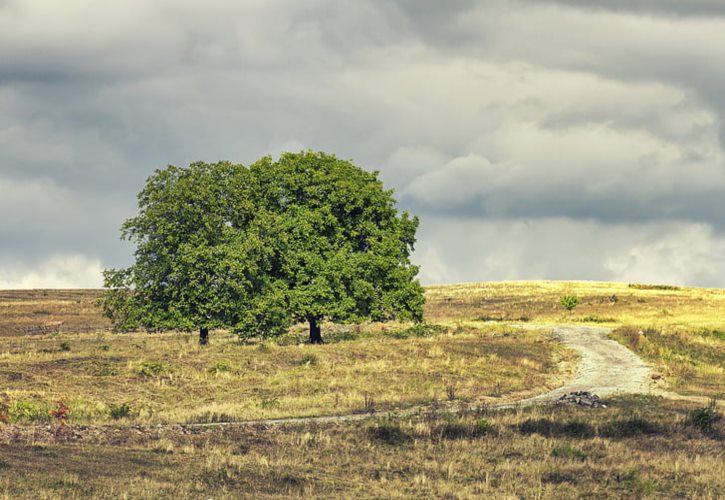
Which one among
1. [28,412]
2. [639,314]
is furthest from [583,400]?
[639,314]

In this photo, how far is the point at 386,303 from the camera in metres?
57.8

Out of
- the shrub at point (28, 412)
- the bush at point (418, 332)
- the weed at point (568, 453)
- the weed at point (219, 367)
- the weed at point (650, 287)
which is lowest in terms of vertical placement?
the weed at point (568, 453)

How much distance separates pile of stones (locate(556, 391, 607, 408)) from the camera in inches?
1348

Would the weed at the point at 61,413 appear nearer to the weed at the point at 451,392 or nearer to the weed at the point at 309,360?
the weed at the point at 309,360

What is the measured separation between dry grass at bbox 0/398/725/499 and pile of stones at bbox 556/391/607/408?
11.7 feet

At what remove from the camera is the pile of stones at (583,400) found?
1348 inches

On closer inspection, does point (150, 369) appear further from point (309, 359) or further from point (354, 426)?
point (354, 426)

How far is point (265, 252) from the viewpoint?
5394 centimetres

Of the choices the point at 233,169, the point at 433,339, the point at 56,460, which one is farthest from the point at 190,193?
the point at 56,460

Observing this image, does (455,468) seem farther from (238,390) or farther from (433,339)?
(433,339)

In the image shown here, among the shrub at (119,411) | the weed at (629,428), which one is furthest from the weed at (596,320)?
the shrub at (119,411)

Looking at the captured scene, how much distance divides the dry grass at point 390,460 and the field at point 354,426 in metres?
0.08

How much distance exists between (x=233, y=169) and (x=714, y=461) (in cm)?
4089

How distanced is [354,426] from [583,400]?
A: 1165cm
